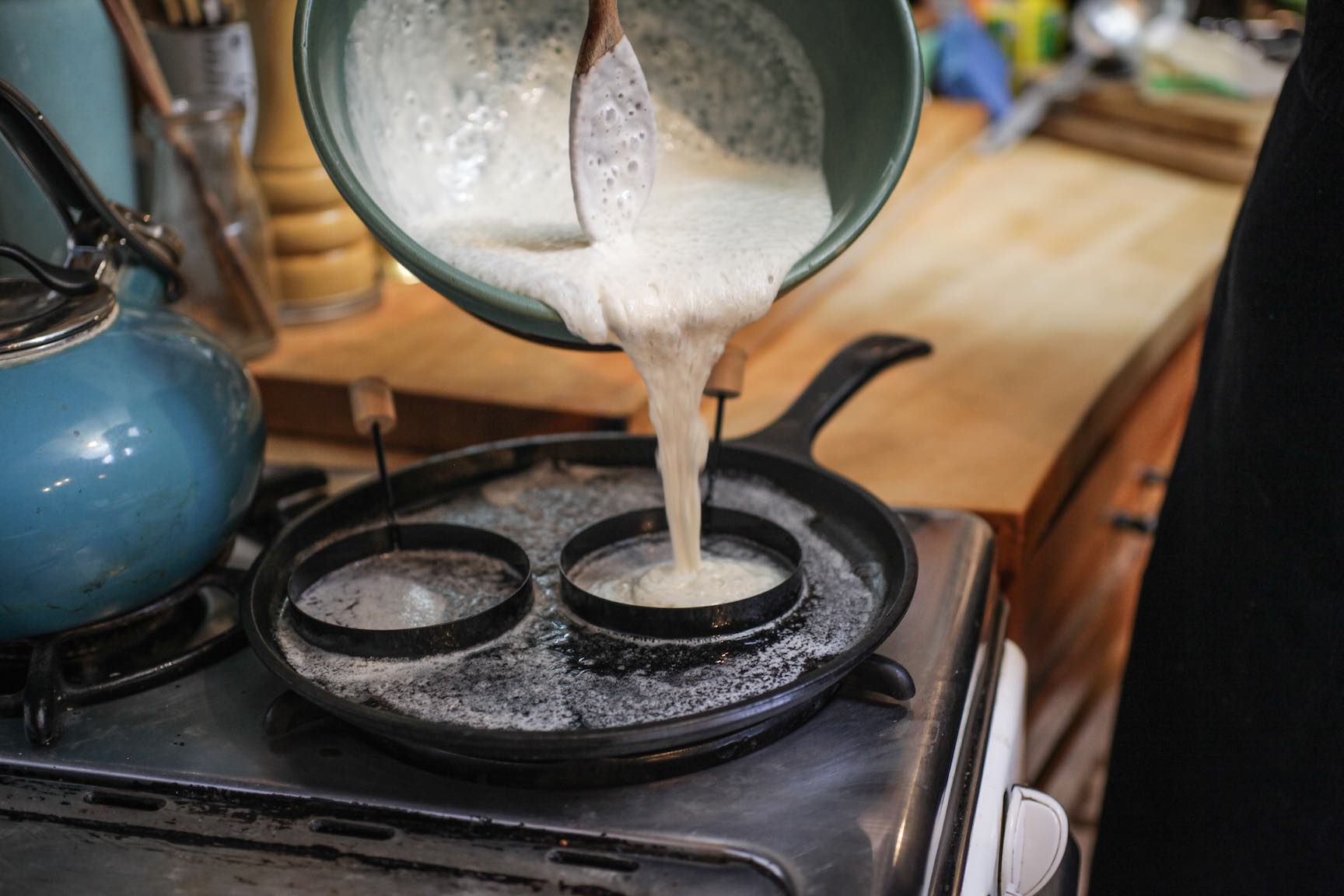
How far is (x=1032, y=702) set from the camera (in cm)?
152

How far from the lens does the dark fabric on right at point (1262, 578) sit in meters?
0.97

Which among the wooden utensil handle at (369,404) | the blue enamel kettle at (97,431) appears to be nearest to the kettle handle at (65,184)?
the blue enamel kettle at (97,431)

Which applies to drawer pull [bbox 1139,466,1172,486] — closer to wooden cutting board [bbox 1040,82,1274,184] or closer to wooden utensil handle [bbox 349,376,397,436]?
wooden cutting board [bbox 1040,82,1274,184]

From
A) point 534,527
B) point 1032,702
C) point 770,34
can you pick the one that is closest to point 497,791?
point 534,527

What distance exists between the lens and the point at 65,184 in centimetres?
94

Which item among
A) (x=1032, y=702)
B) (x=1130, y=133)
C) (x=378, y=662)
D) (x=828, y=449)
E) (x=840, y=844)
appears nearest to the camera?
(x=840, y=844)

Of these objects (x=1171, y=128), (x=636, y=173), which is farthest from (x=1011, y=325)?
(x=1171, y=128)

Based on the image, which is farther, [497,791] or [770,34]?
[770,34]

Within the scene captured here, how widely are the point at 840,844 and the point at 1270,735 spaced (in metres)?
0.51

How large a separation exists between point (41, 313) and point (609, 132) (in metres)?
0.42

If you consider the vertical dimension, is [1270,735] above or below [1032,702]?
above

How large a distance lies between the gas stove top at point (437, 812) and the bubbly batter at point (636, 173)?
24cm

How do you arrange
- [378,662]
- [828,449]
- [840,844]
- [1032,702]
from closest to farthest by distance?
[840,844] < [378,662] < [828,449] < [1032,702]

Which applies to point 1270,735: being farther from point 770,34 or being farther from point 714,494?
point 770,34
